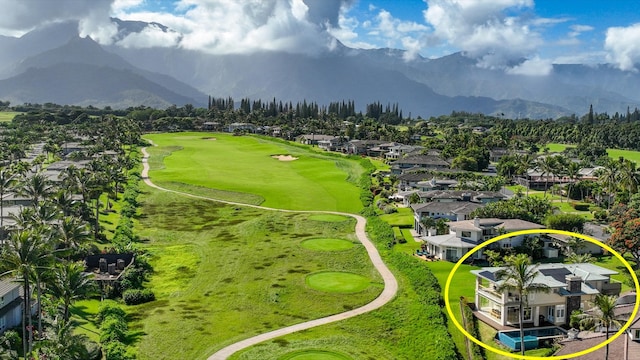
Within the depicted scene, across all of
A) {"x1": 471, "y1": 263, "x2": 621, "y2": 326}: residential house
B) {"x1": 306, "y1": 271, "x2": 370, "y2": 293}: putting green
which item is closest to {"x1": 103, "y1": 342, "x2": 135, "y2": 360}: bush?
{"x1": 306, "y1": 271, "x2": 370, "y2": 293}: putting green

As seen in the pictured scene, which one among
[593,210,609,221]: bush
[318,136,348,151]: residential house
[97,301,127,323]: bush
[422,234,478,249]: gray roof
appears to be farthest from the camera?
[318,136,348,151]: residential house

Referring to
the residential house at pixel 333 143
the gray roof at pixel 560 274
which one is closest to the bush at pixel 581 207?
the gray roof at pixel 560 274

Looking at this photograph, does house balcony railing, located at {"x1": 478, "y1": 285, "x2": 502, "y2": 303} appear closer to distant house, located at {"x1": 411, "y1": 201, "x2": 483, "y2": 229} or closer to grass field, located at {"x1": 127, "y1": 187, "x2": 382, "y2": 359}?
grass field, located at {"x1": 127, "y1": 187, "x2": 382, "y2": 359}

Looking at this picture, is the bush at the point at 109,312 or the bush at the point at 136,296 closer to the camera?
the bush at the point at 109,312

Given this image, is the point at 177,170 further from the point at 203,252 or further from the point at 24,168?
the point at 203,252

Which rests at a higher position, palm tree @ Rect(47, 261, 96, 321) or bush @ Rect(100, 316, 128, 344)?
palm tree @ Rect(47, 261, 96, 321)

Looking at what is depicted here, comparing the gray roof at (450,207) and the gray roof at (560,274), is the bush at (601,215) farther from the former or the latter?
the gray roof at (560,274)

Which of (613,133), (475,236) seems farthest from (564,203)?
(613,133)

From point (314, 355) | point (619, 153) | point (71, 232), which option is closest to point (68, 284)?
point (71, 232)
